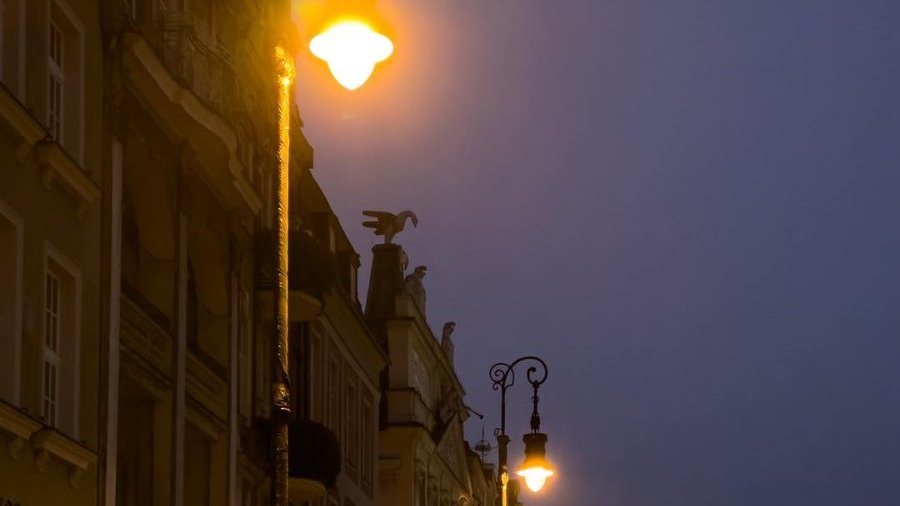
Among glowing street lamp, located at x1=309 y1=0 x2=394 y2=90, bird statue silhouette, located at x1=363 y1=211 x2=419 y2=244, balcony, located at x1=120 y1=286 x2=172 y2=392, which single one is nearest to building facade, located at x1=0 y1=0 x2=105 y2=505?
balcony, located at x1=120 y1=286 x2=172 y2=392

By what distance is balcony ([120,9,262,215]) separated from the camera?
21.2 metres

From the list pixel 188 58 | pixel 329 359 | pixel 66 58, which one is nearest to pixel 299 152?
pixel 329 359

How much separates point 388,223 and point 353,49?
148 feet

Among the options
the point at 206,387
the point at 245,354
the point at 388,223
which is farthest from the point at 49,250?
the point at 388,223

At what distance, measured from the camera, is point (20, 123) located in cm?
1709

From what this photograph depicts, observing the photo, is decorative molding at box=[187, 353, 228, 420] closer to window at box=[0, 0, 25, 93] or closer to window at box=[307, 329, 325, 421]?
window at box=[0, 0, 25, 93]

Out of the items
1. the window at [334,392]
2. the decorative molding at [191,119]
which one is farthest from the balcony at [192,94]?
the window at [334,392]

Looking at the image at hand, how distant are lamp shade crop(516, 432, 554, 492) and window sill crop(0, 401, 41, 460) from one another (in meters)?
19.6

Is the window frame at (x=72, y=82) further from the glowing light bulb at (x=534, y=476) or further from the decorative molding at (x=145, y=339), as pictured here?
the glowing light bulb at (x=534, y=476)

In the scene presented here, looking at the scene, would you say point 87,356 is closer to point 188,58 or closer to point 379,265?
point 188,58

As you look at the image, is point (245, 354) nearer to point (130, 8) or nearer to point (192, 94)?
point (192, 94)

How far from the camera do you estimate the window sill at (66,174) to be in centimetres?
1780

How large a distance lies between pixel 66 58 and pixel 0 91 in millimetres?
3132

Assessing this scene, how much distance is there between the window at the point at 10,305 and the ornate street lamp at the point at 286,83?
235 cm
